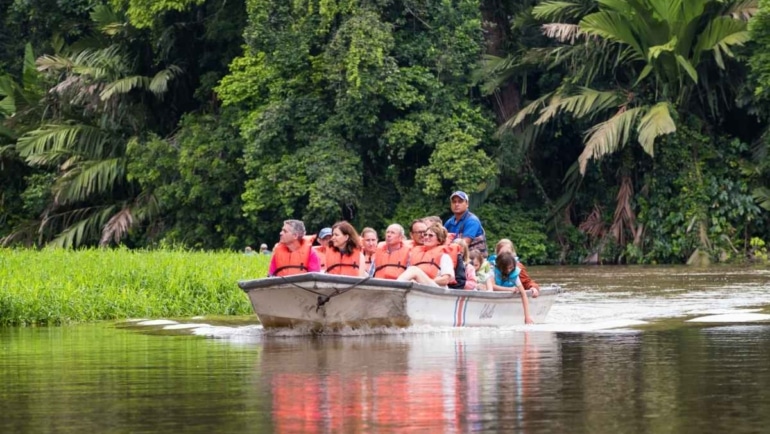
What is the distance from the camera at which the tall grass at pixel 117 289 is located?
17.7m

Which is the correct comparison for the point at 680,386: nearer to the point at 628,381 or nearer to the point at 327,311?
the point at 628,381

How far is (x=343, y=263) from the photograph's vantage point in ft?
52.1

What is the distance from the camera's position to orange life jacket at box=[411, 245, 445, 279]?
15656 mm

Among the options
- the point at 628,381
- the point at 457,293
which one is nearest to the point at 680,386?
the point at 628,381

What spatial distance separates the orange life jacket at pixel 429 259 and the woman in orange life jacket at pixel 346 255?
57cm

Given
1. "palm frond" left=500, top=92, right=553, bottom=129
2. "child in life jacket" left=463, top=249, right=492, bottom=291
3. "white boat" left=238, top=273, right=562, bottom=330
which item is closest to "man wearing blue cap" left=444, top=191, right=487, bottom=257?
"child in life jacket" left=463, top=249, right=492, bottom=291

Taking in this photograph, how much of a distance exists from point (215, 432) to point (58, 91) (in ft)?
102

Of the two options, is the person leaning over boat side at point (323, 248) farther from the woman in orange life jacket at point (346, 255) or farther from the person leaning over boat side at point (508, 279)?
the person leaning over boat side at point (508, 279)

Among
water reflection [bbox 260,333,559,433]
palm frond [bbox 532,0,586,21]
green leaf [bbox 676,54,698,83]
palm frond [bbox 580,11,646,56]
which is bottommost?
water reflection [bbox 260,333,559,433]

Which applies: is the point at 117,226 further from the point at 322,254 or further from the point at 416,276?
the point at 416,276

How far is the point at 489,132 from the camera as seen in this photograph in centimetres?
3494

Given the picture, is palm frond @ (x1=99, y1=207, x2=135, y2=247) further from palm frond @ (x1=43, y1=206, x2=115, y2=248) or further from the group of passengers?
the group of passengers

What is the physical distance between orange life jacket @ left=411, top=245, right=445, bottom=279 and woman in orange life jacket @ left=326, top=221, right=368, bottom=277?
1.88 ft

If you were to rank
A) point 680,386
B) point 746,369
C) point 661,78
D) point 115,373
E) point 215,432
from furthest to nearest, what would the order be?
point 661,78 → point 115,373 → point 746,369 → point 680,386 → point 215,432
